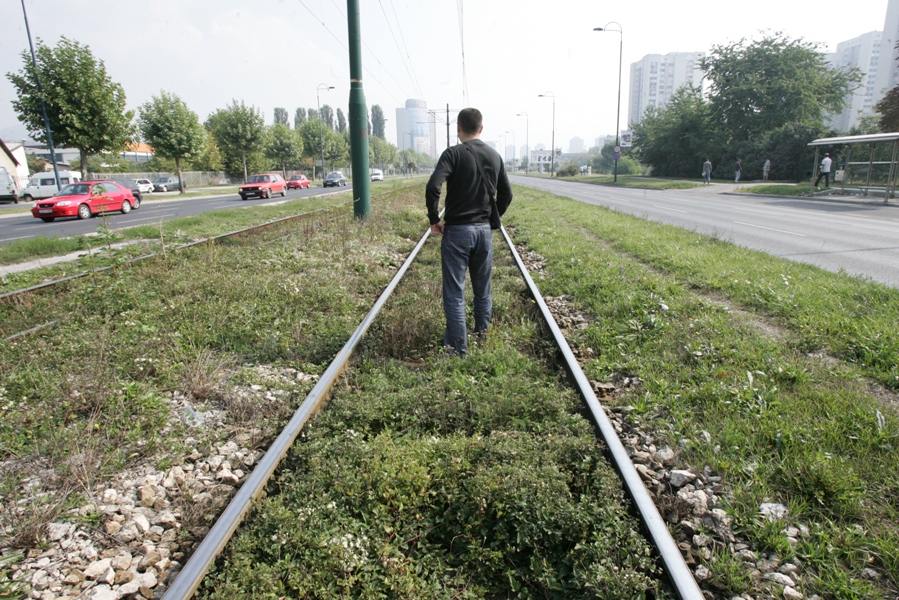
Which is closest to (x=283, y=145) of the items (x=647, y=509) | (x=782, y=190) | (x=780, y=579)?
(x=782, y=190)

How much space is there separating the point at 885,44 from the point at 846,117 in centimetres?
1763

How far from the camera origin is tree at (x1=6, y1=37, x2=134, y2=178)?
29.4 m

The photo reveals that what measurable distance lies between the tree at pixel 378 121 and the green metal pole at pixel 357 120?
133 m

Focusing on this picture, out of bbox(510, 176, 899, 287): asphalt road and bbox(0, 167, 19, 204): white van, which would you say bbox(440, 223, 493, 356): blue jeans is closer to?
bbox(510, 176, 899, 287): asphalt road

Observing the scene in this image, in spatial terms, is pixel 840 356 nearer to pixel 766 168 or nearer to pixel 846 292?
pixel 846 292

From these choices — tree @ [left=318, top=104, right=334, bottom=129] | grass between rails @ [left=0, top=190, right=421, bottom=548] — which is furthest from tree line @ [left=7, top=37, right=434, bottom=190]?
tree @ [left=318, top=104, right=334, bottom=129]

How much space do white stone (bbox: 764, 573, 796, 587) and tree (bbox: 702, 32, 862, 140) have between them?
49299 mm

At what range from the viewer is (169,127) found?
39.3 m

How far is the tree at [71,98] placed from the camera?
2944 centimetres

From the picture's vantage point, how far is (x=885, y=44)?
4902 inches

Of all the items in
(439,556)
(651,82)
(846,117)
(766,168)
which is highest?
(651,82)

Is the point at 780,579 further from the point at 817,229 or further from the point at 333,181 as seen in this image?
the point at 333,181

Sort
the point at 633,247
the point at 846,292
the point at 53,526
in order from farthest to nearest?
the point at 633,247 < the point at 846,292 < the point at 53,526

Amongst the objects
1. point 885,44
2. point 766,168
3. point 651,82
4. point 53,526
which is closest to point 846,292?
point 53,526
